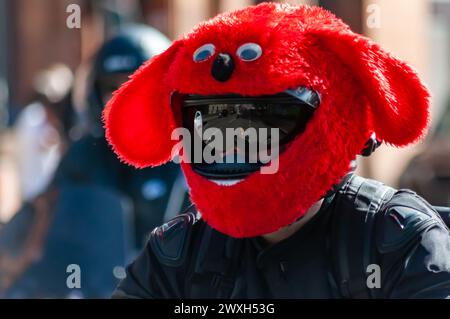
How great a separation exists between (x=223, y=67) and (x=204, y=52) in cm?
8

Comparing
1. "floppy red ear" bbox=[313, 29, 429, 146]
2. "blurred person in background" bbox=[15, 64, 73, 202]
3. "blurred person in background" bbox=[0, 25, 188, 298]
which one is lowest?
"blurred person in background" bbox=[15, 64, 73, 202]

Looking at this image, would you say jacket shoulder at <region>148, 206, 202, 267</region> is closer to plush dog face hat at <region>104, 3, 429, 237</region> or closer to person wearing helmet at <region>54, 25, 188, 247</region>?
plush dog face hat at <region>104, 3, 429, 237</region>

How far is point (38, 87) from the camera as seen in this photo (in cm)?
791

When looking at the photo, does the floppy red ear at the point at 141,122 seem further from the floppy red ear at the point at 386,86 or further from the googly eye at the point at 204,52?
the floppy red ear at the point at 386,86

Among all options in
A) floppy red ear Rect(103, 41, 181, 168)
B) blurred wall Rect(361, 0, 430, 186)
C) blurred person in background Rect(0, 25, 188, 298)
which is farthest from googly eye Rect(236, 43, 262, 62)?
blurred wall Rect(361, 0, 430, 186)

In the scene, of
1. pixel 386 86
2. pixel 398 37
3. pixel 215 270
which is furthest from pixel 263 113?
pixel 398 37

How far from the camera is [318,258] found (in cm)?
254

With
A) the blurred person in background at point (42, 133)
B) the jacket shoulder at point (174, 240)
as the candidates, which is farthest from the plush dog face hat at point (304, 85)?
the blurred person in background at point (42, 133)

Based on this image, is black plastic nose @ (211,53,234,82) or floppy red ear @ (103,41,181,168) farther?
floppy red ear @ (103,41,181,168)

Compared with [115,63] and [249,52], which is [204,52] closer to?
[249,52]

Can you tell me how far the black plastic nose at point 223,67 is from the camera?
2496 millimetres

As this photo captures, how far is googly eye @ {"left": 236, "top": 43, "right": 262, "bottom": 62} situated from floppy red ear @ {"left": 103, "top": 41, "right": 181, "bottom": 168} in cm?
34

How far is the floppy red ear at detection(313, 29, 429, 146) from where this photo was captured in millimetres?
2516
